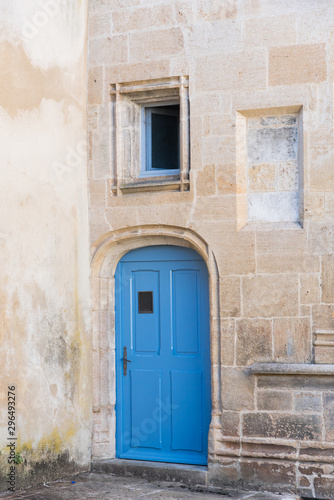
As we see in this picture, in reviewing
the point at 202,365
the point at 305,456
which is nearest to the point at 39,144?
the point at 202,365

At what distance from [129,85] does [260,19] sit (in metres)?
1.33

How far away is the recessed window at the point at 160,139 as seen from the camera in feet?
21.5

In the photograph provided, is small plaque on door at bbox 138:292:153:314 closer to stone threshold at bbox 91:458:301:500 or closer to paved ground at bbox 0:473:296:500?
stone threshold at bbox 91:458:301:500

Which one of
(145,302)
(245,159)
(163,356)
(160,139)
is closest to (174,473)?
(163,356)

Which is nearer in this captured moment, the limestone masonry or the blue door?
the limestone masonry

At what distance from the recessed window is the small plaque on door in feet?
3.85

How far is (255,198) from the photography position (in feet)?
19.9

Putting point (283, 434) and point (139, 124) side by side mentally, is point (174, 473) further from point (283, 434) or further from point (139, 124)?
point (139, 124)

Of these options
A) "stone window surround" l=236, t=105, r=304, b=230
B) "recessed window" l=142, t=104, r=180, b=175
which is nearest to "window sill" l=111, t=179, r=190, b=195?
"recessed window" l=142, t=104, r=180, b=175

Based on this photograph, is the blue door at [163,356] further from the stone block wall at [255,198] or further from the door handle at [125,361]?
Answer: the stone block wall at [255,198]

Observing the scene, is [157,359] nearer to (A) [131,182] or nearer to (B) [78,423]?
(B) [78,423]

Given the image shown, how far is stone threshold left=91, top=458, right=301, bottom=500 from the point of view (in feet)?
18.6

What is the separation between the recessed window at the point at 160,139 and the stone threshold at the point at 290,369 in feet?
6.72

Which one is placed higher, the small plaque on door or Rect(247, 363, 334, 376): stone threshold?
the small plaque on door
